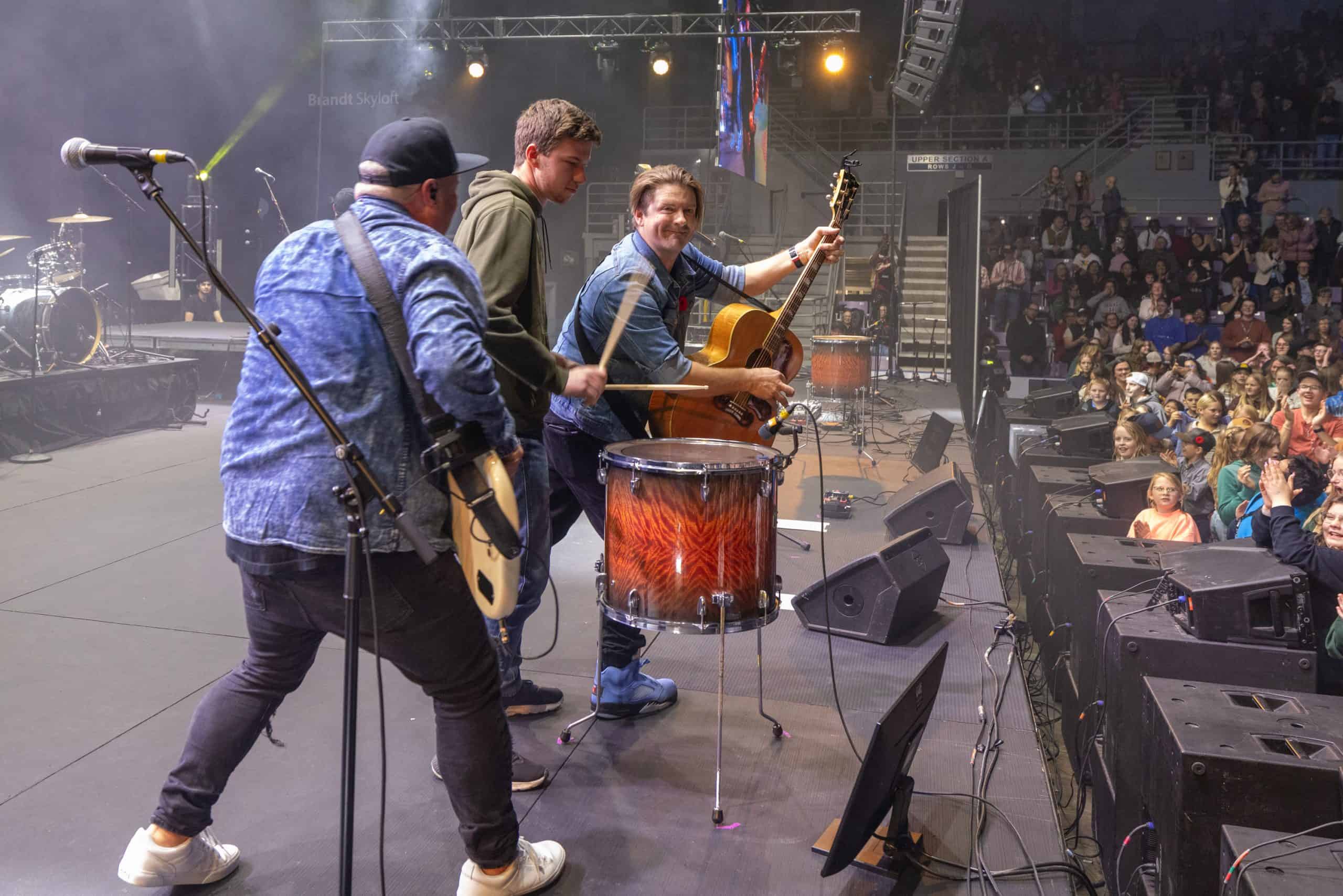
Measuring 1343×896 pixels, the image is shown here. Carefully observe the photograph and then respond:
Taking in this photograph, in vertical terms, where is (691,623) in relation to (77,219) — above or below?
below

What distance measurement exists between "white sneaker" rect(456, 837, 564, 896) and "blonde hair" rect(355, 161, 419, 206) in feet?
4.85

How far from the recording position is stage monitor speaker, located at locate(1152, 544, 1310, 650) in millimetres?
3258

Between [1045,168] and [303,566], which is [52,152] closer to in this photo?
[303,566]

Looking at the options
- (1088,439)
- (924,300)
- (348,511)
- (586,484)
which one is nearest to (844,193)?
(586,484)

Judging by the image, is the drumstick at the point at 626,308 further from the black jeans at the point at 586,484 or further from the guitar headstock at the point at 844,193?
the guitar headstock at the point at 844,193

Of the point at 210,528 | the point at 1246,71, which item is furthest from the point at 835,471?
the point at 1246,71

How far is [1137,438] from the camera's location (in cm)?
683

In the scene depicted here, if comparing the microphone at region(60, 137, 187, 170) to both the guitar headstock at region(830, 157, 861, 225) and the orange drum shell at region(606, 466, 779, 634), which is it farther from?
the guitar headstock at region(830, 157, 861, 225)

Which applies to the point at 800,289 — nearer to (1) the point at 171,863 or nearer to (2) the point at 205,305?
(1) the point at 171,863

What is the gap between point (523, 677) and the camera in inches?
153

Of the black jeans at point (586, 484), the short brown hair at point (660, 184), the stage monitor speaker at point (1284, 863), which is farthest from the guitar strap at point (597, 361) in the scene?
the stage monitor speaker at point (1284, 863)

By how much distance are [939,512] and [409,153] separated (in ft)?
14.3

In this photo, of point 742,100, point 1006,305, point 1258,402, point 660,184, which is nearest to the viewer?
point 660,184

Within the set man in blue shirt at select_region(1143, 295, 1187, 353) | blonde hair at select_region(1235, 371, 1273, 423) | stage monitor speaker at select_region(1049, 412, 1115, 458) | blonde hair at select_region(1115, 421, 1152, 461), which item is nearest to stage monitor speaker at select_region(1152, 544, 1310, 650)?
blonde hair at select_region(1115, 421, 1152, 461)
